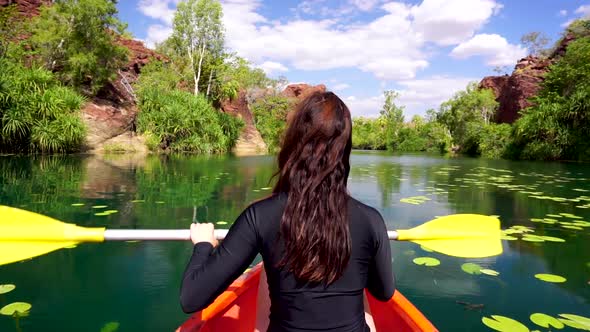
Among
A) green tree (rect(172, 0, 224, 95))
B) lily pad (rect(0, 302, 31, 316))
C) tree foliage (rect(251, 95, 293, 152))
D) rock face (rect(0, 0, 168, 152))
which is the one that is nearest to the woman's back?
lily pad (rect(0, 302, 31, 316))

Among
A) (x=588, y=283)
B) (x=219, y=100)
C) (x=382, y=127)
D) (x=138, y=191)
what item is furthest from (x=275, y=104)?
(x=588, y=283)

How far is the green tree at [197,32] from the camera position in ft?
75.0

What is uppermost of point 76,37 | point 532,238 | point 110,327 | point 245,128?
point 76,37

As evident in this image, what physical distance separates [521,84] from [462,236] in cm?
3308

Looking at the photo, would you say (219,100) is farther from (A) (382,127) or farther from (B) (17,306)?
(A) (382,127)

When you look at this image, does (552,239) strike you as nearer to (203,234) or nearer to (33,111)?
(203,234)

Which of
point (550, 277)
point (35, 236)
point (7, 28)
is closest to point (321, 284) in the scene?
point (35, 236)

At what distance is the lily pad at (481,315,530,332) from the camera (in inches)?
71.4

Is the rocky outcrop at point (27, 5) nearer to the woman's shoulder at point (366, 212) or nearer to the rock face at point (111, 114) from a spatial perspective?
the rock face at point (111, 114)

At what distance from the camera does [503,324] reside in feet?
6.11

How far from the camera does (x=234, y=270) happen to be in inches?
38.9

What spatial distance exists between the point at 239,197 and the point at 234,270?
14.5ft

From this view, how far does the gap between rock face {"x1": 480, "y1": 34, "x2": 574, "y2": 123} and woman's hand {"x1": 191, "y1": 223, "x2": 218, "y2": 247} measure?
31.0 metres

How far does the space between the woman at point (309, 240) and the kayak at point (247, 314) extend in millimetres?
504
